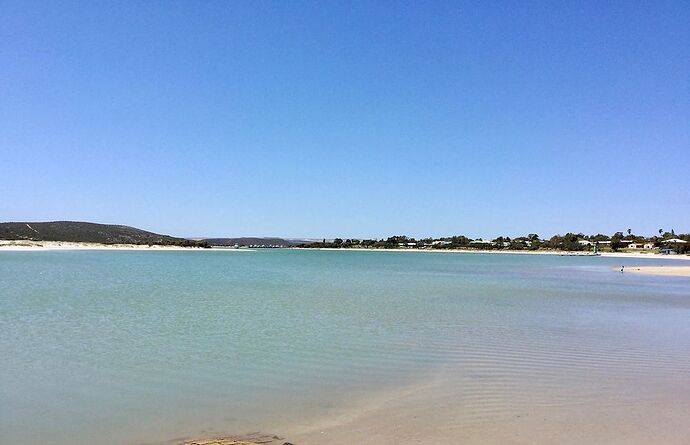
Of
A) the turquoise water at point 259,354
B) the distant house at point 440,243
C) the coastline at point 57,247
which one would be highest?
the distant house at point 440,243

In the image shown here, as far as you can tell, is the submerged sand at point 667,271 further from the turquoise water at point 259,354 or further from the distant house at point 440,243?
the distant house at point 440,243

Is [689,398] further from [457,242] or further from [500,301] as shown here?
[457,242]

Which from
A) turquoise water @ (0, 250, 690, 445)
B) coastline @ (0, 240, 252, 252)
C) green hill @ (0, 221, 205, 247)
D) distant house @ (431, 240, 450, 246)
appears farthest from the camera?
distant house @ (431, 240, 450, 246)

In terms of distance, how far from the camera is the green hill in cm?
10868

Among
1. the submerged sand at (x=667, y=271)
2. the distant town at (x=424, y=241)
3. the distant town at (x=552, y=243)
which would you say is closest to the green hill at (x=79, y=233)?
the distant town at (x=424, y=241)

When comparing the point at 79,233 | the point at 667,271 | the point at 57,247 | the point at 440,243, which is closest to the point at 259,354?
the point at 667,271

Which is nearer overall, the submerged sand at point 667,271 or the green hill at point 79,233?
the submerged sand at point 667,271

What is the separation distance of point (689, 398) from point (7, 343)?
11593 mm

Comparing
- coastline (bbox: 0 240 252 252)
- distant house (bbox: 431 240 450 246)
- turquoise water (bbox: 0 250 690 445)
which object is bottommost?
turquoise water (bbox: 0 250 690 445)

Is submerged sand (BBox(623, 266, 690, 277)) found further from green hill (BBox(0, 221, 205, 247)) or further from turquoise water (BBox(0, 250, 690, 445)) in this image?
green hill (BBox(0, 221, 205, 247))

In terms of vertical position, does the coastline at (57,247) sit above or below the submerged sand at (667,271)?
above

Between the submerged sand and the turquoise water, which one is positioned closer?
the turquoise water

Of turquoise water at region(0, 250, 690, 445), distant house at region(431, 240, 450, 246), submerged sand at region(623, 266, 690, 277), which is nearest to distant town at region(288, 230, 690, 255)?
distant house at region(431, 240, 450, 246)

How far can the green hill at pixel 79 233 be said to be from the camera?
108675 millimetres
